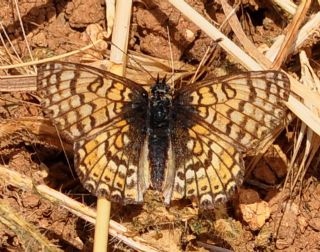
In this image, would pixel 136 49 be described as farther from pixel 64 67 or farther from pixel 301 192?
pixel 301 192

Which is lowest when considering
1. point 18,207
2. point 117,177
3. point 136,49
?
point 18,207

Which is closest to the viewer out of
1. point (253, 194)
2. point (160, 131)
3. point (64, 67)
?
point (64, 67)

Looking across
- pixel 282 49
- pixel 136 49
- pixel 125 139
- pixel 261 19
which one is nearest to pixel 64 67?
pixel 125 139

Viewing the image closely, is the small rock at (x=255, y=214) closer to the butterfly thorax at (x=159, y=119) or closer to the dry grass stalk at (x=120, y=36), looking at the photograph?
the butterfly thorax at (x=159, y=119)

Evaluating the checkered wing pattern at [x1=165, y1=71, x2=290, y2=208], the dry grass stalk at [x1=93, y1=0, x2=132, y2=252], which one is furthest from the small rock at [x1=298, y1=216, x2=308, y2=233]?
the dry grass stalk at [x1=93, y1=0, x2=132, y2=252]

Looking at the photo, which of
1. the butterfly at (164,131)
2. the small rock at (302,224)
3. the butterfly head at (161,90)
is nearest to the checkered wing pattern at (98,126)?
the butterfly at (164,131)

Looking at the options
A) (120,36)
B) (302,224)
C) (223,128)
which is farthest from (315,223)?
(120,36)
